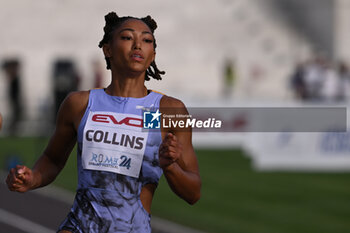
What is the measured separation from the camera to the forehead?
4.42 m

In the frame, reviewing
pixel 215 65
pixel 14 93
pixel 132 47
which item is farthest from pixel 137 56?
pixel 215 65

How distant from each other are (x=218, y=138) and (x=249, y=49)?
812 inches

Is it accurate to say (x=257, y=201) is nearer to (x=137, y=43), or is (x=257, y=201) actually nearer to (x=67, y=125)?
(x=67, y=125)

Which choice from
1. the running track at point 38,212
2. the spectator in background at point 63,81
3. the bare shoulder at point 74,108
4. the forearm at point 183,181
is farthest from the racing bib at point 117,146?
the spectator in background at point 63,81

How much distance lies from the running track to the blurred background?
4.33 metres

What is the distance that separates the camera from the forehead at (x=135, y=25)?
14.5 ft

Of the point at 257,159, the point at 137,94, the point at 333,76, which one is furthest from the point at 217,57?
the point at 137,94

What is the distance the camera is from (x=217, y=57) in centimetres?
4353

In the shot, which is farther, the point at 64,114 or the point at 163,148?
the point at 64,114

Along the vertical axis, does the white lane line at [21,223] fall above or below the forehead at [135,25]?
below

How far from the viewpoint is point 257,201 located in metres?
Result: 14.4

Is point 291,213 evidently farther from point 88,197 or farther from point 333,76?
point 333,76

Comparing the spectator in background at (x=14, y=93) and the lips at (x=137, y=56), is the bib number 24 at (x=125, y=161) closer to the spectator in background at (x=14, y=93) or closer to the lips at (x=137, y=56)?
the lips at (x=137, y=56)

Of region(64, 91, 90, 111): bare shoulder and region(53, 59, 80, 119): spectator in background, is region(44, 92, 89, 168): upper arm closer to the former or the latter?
region(64, 91, 90, 111): bare shoulder
